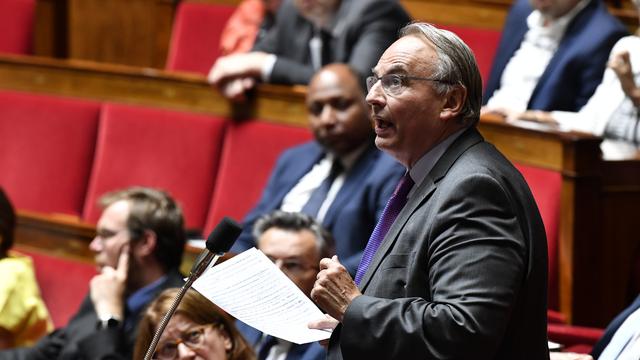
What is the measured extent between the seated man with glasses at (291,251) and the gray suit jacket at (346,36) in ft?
1.14

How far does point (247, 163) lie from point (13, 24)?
0.70 m

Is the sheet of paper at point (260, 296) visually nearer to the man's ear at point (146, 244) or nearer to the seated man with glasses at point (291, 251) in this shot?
the seated man with glasses at point (291, 251)

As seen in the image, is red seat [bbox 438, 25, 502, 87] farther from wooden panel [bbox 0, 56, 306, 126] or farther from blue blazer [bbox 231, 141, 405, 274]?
blue blazer [bbox 231, 141, 405, 274]

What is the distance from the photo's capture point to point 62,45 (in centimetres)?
226

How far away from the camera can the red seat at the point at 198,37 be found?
196cm

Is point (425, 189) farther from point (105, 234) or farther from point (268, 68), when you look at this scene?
point (268, 68)

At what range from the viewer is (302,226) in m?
1.12

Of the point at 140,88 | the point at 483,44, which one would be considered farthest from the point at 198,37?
the point at 483,44

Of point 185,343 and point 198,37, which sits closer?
point 185,343

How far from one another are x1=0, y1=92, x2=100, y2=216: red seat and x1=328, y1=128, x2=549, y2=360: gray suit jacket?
109 centimetres

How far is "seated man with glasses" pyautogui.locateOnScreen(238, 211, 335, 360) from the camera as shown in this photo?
3.50ft

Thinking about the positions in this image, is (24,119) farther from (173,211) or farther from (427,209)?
(427,209)

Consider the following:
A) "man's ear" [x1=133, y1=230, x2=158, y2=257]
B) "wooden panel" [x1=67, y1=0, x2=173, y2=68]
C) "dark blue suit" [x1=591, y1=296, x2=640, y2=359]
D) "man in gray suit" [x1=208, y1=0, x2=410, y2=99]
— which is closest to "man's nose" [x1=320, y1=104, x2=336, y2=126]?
"man in gray suit" [x1=208, y1=0, x2=410, y2=99]

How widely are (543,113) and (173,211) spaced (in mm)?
432
